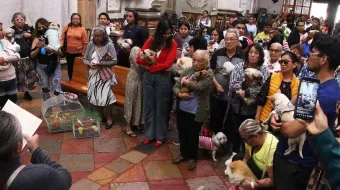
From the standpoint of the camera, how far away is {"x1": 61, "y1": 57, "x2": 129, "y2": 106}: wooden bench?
540cm

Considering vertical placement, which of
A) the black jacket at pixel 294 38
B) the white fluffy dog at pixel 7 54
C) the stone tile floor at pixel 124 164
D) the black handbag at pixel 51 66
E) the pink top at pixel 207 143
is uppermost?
the black jacket at pixel 294 38

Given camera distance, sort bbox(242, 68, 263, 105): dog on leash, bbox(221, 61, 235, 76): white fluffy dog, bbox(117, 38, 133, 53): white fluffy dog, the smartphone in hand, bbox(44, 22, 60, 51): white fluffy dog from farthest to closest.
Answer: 1. bbox(44, 22, 60, 51): white fluffy dog
2. bbox(117, 38, 133, 53): white fluffy dog
3. bbox(221, 61, 235, 76): white fluffy dog
4. bbox(242, 68, 263, 105): dog on leash
5. the smartphone in hand

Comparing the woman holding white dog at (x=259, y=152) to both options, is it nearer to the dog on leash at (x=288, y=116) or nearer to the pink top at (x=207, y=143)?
the dog on leash at (x=288, y=116)

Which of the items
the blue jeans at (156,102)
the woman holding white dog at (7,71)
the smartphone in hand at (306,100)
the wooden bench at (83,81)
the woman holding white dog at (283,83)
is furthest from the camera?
the wooden bench at (83,81)

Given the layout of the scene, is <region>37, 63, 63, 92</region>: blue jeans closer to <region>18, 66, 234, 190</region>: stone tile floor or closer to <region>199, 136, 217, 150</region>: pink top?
<region>18, 66, 234, 190</region>: stone tile floor

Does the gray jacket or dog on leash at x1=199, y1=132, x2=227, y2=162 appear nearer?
the gray jacket

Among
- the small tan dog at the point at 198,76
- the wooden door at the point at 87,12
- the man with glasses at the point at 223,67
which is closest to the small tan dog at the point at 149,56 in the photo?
the small tan dog at the point at 198,76

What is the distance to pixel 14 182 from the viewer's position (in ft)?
5.34

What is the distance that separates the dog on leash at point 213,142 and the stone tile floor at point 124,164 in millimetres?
211

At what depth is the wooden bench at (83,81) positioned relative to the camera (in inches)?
213

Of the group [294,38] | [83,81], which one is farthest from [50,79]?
[294,38]

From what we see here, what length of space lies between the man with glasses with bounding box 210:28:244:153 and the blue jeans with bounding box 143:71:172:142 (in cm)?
63

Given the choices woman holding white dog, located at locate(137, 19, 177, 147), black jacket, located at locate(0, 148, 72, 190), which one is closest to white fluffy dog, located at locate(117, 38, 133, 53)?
woman holding white dog, located at locate(137, 19, 177, 147)

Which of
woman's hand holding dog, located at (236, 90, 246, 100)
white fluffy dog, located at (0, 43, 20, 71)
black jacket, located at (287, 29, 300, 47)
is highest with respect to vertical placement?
black jacket, located at (287, 29, 300, 47)
